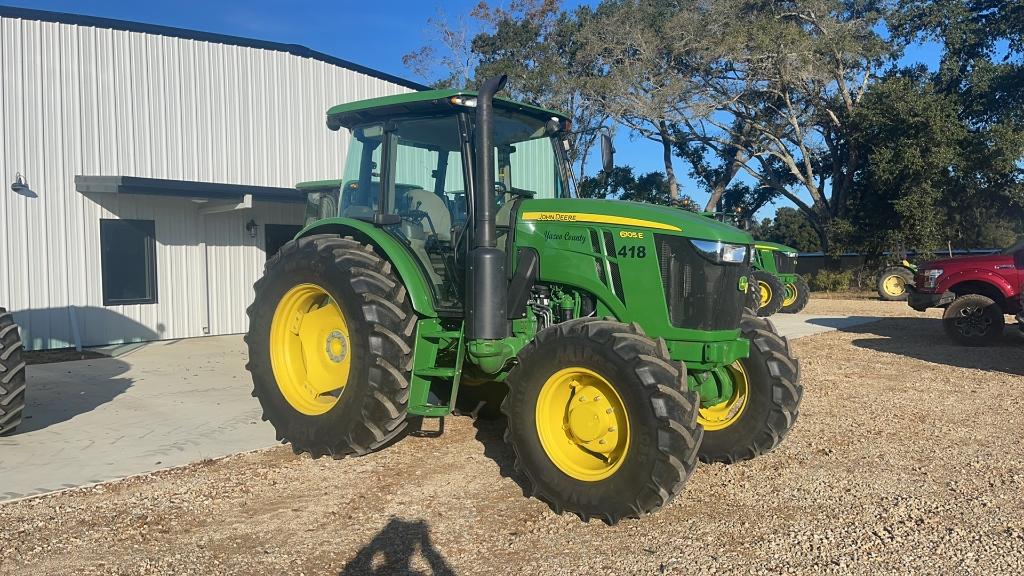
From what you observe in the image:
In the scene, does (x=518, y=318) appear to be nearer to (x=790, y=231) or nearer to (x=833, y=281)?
(x=833, y=281)

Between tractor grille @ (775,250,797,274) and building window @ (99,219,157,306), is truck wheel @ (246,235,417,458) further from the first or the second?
tractor grille @ (775,250,797,274)

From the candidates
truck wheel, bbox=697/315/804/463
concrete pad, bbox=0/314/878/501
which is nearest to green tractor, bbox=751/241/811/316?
truck wheel, bbox=697/315/804/463

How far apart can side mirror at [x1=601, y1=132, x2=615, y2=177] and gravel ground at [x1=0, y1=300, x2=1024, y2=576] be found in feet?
6.81

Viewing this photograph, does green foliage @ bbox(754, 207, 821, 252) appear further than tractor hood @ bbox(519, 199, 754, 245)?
Yes

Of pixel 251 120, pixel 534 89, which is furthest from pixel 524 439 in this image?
pixel 534 89

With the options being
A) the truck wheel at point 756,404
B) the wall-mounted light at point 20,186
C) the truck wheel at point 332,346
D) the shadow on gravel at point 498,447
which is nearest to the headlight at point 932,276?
the truck wheel at point 756,404

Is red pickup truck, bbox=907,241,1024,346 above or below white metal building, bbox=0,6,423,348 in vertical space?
below

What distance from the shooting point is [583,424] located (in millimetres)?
3979

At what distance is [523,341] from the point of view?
4652mm

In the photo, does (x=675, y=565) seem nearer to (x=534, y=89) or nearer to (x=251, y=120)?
(x=251, y=120)

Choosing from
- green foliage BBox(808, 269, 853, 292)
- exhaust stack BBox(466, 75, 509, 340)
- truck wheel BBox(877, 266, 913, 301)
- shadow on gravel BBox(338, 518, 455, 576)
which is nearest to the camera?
shadow on gravel BBox(338, 518, 455, 576)

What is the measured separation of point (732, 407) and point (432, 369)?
78.5 inches

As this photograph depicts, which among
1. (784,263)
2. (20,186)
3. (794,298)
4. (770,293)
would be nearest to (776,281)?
(770,293)

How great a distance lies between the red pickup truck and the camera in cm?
1092
